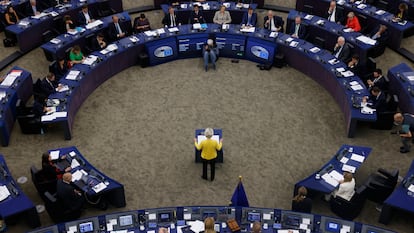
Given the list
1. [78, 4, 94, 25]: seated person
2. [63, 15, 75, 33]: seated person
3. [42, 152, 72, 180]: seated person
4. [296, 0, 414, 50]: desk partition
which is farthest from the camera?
[78, 4, 94, 25]: seated person

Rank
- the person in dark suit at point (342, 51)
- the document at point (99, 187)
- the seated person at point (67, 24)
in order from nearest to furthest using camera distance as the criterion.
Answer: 1. the document at point (99, 187)
2. the person in dark suit at point (342, 51)
3. the seated person at point (67, 24)

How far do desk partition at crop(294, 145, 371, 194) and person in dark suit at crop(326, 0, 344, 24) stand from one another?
8.29 metres

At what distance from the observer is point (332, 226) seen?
1147 centimetres

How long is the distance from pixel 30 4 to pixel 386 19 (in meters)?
14.8

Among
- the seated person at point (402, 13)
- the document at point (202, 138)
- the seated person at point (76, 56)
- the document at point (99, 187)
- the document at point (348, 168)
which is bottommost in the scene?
the document at point (99, 187)

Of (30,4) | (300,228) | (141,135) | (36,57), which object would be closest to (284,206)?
(300,228)

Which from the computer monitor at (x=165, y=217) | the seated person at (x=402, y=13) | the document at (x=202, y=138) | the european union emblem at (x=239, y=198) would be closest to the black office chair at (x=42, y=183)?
the computer monitor at (x=165, y=217)

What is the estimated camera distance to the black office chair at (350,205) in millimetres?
12711

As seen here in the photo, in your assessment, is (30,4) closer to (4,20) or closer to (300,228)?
(4,20)

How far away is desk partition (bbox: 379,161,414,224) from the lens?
12289mm

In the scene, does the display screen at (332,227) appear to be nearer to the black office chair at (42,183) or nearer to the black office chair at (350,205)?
the black office chair at (350,205)

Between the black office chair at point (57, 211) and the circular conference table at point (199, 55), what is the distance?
352cm

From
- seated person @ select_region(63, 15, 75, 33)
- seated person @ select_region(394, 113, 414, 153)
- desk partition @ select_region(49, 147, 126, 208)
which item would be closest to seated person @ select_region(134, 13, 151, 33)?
seated person @ select_region(63, 15, 75, 33)

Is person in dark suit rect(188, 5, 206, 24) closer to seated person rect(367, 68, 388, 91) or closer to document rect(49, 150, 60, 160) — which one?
seated person rect(367, 68, 388, 91)
